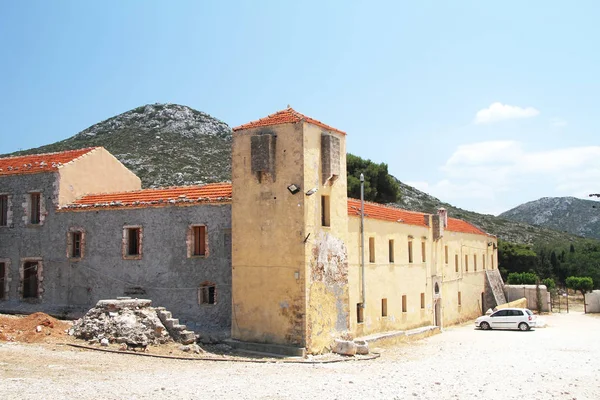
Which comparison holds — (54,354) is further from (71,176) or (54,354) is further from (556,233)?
(556,233)

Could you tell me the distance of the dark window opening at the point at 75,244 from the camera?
25594mm

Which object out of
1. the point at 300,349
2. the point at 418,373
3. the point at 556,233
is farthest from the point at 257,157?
the point at 556,233

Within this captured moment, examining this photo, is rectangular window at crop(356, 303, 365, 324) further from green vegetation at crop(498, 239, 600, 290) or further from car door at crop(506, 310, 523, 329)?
green vegetation at crop(498, 239, 600, 290)

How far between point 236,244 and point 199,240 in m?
2.47

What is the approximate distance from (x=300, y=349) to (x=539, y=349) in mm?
11318

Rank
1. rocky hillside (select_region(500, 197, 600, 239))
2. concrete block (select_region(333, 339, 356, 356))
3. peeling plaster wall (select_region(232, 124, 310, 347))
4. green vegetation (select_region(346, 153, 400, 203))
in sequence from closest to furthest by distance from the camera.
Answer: peeling plaster wall (select_region(232, 124, 310, 347))
concrete block (select_region(333, 339, 356, 356))
green vegetation (select_region(346, 153, 400, 203))
rocky hillside (select_region(500, 197, 600, 239))

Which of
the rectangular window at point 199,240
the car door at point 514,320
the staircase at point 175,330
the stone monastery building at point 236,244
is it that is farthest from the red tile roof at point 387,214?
the staircase at point 175,330

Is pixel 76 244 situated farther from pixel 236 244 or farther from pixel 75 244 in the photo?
pixel 236 244

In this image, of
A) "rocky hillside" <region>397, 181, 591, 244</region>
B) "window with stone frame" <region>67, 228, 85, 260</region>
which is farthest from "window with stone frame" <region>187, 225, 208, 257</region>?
"rocky hillside" <region>397, 181, 591, 244</region>

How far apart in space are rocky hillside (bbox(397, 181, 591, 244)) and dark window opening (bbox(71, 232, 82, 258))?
194 ft

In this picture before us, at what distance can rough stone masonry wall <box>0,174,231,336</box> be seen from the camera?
22.4 metres

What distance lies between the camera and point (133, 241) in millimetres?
24562

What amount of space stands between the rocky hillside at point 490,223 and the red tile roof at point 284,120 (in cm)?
5975

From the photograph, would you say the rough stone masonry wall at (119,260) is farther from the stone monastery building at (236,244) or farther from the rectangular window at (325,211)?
the rectangular window at (325,211)
